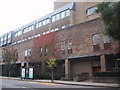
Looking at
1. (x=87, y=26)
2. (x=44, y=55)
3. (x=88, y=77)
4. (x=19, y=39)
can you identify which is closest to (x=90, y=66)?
(x=88, y=77)

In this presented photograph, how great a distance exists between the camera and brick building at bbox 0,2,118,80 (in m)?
27.1

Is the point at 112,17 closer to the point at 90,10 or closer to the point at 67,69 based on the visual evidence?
the point at 67,69

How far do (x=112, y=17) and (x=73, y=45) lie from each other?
16.4 meters

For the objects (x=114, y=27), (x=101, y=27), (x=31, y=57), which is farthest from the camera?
(x=31, y=57)

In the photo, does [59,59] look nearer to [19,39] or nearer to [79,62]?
[79,62]

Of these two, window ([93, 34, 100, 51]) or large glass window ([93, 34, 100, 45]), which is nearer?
window ([93, 34, 100, 51])

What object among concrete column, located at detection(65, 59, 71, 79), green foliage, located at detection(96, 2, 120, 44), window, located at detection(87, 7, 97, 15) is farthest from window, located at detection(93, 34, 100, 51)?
green foliage, located at detection(96, 2, 120, 44)

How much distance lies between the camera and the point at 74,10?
4231cm

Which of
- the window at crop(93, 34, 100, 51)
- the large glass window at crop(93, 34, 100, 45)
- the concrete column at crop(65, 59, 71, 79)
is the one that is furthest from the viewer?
the concrete column at crop(65, 59, 71, 79)

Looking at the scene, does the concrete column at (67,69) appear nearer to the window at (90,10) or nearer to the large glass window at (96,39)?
the large glass window at (96,39)

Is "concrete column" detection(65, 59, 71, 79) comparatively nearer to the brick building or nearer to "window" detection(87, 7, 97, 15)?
the brick building

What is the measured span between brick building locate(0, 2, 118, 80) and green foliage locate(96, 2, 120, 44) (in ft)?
9.17

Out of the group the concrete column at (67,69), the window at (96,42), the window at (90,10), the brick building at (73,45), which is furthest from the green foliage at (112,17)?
the window at (90,10)

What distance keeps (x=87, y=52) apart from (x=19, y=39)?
33.8 meters
